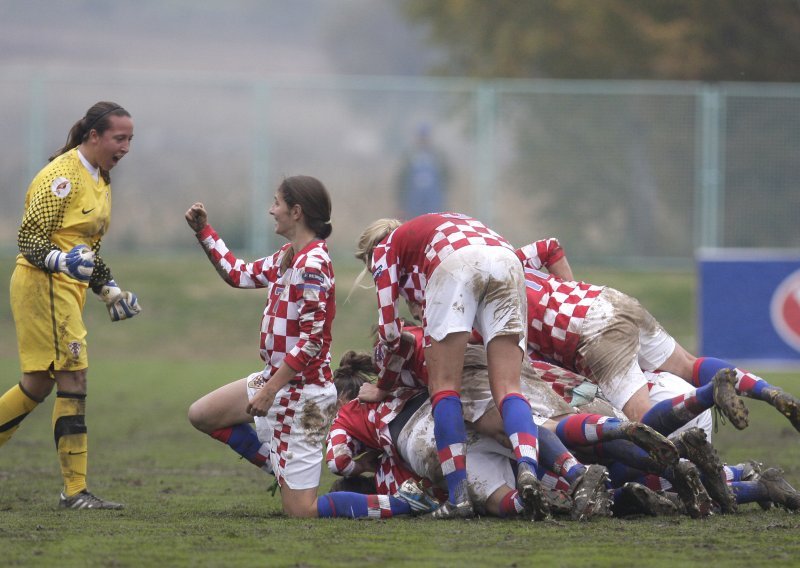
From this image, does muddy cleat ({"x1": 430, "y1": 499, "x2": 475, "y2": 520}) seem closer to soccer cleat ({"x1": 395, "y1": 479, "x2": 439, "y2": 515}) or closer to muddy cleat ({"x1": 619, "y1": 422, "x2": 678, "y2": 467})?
soccer cleat ({"x1": 395, "y1": 479, "x2": 439, "y2": 515})

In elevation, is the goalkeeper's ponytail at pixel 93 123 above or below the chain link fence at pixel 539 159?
below

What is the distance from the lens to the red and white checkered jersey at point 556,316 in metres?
6.43

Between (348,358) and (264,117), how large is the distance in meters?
11.7

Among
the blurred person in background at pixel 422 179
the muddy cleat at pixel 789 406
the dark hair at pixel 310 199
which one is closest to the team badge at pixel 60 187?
the dark hair at pixel 310 199

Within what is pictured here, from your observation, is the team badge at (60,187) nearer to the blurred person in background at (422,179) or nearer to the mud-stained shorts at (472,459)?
the mud-stained shorts at (472,459)

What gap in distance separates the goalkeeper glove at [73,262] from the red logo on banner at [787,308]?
9.79 metres

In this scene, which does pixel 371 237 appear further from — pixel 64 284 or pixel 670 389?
pixel 670 389

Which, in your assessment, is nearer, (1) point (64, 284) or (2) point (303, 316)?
(2) point (303, 316)

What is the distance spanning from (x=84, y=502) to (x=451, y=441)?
1.90 metres

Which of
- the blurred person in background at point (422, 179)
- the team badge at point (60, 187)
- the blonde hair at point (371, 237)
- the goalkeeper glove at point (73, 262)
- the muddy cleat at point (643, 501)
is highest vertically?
the blurred person in background at point (422, 179)

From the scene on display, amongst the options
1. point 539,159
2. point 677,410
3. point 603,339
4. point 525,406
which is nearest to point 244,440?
point 525,406

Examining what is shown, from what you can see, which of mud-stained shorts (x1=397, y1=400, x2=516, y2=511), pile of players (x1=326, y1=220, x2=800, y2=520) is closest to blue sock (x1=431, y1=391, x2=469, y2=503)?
pile of players (x1=326, y1=220, x2=800, y2=520)

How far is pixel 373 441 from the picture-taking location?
6254mm

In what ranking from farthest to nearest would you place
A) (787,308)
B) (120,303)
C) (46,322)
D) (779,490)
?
1. (787,308)
2. (120,303)
3. (46,322)
4. (779,490)
